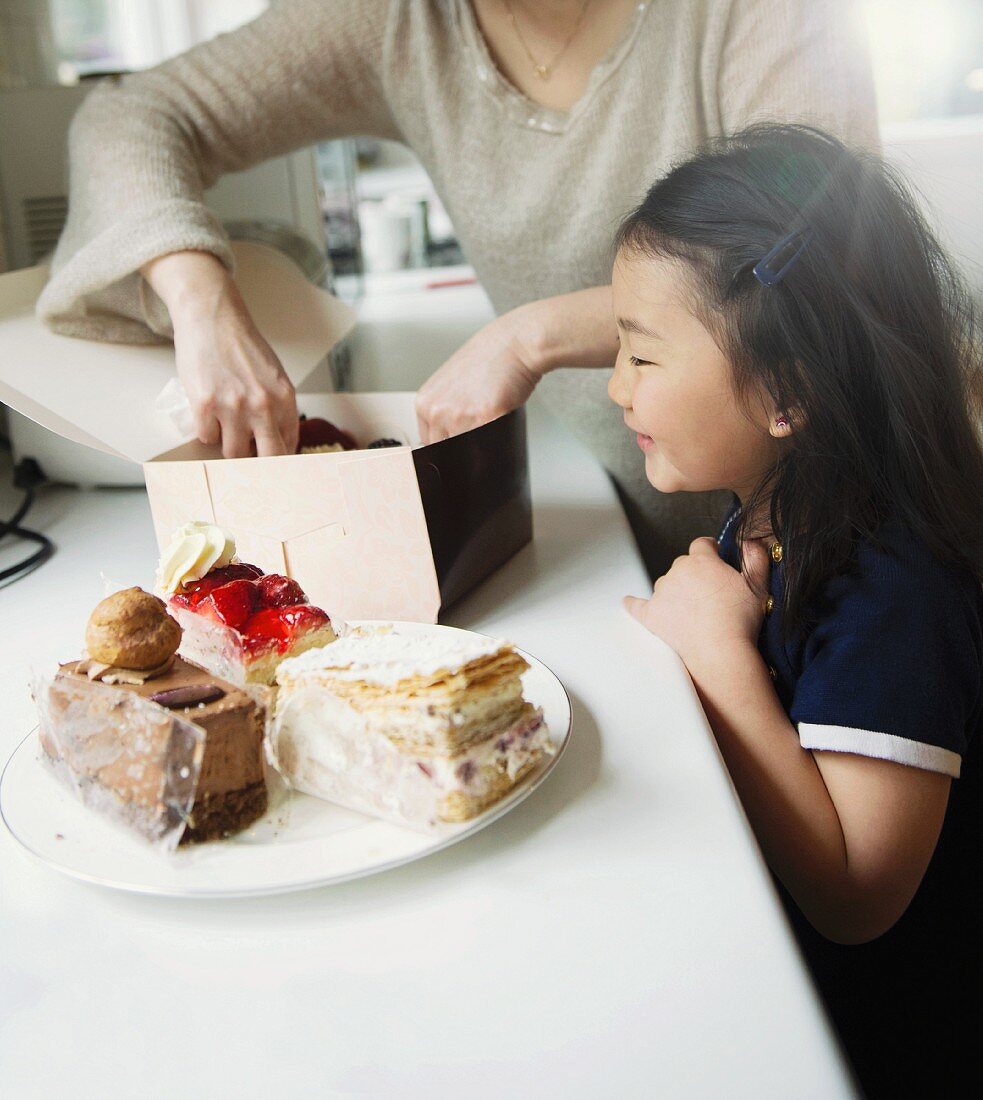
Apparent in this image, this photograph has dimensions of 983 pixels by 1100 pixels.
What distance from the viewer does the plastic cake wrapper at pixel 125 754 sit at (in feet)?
1.68

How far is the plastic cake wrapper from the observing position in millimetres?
513

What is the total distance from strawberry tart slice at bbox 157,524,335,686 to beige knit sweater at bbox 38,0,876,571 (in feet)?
1.37

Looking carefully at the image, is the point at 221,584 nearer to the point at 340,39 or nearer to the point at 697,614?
the point at 697,614

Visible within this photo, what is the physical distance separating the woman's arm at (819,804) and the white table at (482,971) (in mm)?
78

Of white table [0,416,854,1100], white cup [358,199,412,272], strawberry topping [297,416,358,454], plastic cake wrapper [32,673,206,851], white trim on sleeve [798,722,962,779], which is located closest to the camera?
white table [0,416,854,1100]

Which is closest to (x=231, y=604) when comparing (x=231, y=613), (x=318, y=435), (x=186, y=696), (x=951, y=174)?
(x=231, y=613)

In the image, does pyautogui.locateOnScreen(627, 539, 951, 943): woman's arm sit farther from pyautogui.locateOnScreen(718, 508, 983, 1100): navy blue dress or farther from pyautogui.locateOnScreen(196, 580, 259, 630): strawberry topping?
pyautogui.locateOnScreen(196, 580, 259, 630): strawberry topping

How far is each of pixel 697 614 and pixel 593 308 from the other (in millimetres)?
368

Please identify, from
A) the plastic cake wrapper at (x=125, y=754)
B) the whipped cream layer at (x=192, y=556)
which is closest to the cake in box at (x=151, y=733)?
the plastic cake wrapper at (x=125, y=754)

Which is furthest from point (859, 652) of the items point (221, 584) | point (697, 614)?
point (221, 584)

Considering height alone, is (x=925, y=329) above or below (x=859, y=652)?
above

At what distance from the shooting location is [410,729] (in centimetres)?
53

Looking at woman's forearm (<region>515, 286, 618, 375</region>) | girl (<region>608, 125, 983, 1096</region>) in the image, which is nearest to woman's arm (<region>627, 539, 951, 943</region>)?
girl (<region>608, 125, 983, 1096</region>)

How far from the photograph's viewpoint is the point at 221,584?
0.72m
